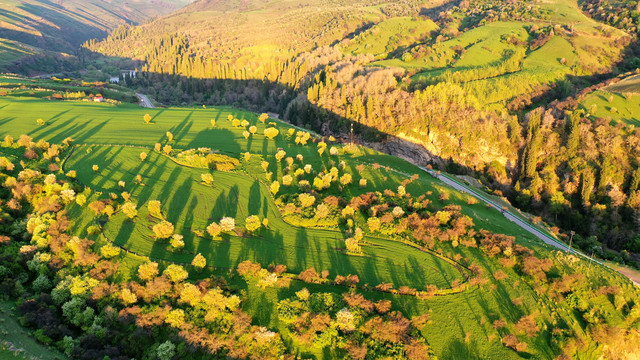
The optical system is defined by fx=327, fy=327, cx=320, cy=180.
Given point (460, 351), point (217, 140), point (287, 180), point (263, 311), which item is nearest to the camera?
point (460, 351)

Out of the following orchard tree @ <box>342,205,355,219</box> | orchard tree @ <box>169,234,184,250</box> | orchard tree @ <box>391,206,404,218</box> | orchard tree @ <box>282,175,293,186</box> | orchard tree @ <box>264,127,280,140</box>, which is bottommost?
orchard tree @ <box>169,234,184,250</box>

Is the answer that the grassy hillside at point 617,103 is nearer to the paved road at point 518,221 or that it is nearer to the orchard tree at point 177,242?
the paved road at point 518,221

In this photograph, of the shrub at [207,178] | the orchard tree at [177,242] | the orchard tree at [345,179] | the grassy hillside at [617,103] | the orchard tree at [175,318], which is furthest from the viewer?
the grassy hillside at [617,103]

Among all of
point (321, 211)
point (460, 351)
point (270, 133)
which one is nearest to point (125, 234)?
point (321, 211)

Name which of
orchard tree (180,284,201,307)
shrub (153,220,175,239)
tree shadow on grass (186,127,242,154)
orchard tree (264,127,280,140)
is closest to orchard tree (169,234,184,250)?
shrub (153,220,175,239)

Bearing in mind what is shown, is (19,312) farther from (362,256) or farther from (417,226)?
(417,226)

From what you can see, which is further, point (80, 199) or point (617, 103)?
point (617, 103)

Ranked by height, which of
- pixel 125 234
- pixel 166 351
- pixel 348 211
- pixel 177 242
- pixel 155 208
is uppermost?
pixel 348 211

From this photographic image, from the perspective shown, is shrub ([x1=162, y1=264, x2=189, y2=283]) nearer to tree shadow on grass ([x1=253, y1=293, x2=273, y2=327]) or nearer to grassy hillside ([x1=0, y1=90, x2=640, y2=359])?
grassy hillside ([x1=0, y1=90, x2=640, y2=359])

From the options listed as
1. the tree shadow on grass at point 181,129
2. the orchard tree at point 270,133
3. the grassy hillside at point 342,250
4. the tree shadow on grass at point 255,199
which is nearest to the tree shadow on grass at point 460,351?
the grassy hillside at point 342,250

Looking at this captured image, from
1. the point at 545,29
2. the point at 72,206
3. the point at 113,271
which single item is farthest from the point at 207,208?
the point at 545,29

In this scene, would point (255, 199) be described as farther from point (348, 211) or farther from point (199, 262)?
point (199, 262)

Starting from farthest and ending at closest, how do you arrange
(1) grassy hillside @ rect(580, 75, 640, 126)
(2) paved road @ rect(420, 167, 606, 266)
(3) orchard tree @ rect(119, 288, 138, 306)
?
1. (1) grassy hillside @ rect(580, 75, 640, 126)
2. (2) paved road @ rect(420, 167, 606, 266)
3. (3) orchard tree @ rect(119, 288, 138, 306)

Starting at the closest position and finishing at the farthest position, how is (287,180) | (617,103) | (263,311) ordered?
(263,311) → (287,180) → (617,103)
